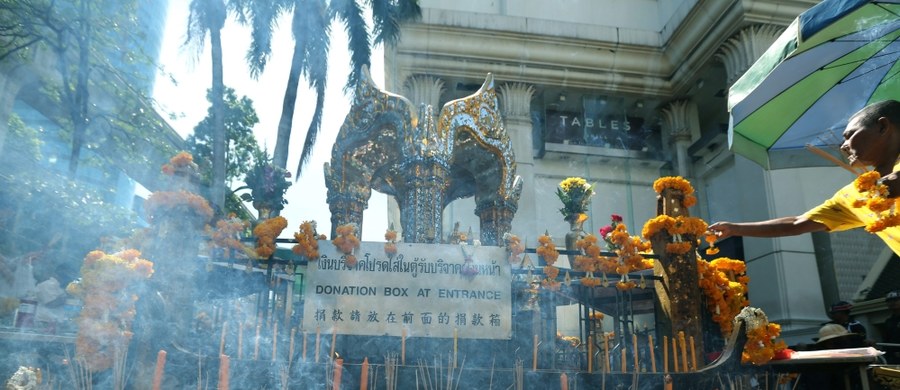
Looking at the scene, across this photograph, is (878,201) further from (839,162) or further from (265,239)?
(265,239)

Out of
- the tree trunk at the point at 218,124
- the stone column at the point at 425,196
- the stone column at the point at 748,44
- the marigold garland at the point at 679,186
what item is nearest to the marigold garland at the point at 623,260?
the marigold garland at the point at 679,186

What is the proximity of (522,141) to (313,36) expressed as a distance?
647 centimetres

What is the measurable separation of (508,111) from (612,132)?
3.68m

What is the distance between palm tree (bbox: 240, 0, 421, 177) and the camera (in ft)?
49.5

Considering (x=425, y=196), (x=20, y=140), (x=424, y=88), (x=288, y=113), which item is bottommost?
(x=425, y=196)

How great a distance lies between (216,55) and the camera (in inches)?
575

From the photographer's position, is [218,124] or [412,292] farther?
[218,124]

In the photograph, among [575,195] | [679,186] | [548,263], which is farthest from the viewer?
[575,195]

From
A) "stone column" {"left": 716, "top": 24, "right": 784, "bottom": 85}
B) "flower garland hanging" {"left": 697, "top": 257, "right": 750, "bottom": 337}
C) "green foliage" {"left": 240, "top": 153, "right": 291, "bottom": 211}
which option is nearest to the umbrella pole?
"flower garland hanging" {"left": 697, "top": 257, "right": 750, "bottom": 337}

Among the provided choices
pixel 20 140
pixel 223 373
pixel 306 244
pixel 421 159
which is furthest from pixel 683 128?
pixel 20 140

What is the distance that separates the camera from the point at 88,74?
12078mm

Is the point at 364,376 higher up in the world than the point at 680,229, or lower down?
lower down

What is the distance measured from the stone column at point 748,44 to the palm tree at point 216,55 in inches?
476

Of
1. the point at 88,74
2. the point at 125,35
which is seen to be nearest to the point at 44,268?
the point at 88,74
